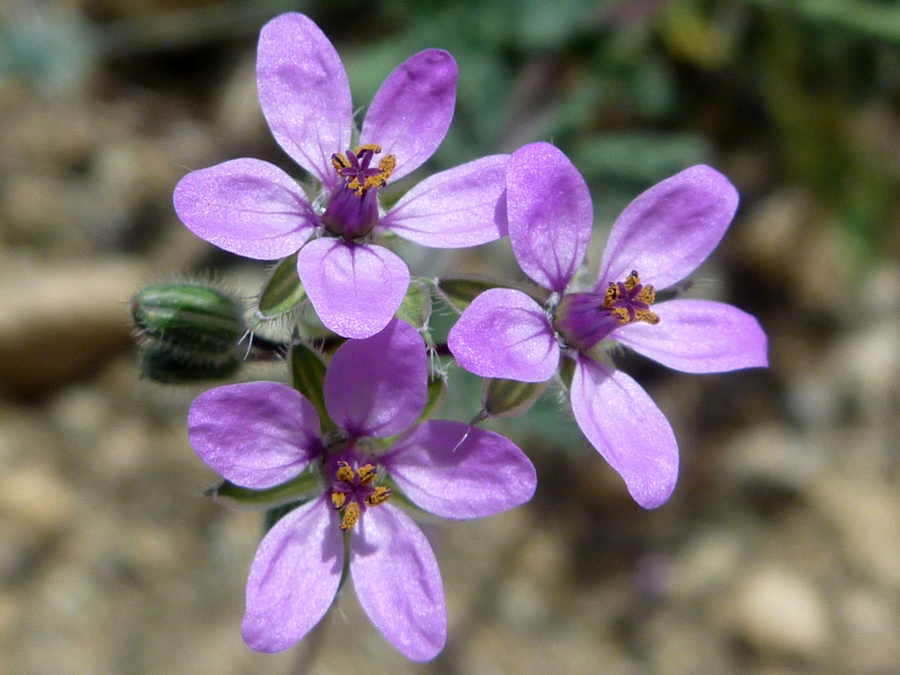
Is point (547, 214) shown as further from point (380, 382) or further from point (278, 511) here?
point (278, 511)

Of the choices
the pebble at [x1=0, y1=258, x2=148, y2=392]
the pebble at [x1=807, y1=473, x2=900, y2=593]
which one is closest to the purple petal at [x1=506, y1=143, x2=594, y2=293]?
the pebble at [x1=0, y1=258, x2=148, y2=392]

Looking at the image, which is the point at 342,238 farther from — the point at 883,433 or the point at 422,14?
the point at 883,433

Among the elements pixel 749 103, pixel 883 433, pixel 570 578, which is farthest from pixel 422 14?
pixel 883 433

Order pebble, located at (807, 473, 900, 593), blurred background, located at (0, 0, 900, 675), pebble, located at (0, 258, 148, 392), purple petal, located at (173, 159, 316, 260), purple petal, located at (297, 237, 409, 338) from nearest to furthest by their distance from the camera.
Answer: purple petal, located at (297, 237, 409, 338) < purple petal, located at (173, 159, 316, 260) < blurred background, located at (0, 0, 900, 675) < pebble, located at (0, 258, 148, 392) < pebble, located at (807, 473, 900, 593)

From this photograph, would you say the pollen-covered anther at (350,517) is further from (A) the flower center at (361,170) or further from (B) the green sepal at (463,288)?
(A) the flower center at (361,170)

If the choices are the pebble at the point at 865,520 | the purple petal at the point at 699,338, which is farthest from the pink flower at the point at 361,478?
the pebble at the point at 865,520

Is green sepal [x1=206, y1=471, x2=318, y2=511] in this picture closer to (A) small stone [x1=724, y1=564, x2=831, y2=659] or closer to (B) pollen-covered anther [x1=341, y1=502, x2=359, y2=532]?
(B) pollen-covered anther [x1=341, y1=502, x2=359, y2=532]

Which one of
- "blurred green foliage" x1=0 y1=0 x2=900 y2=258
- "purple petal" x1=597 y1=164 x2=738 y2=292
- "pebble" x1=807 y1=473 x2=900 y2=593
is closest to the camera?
"purple petal" x1=597 y1=164 x2=738 y2=292

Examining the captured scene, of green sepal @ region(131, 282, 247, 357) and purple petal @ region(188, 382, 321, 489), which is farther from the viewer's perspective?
green sepal @ region(131, 282, 247, 357)
